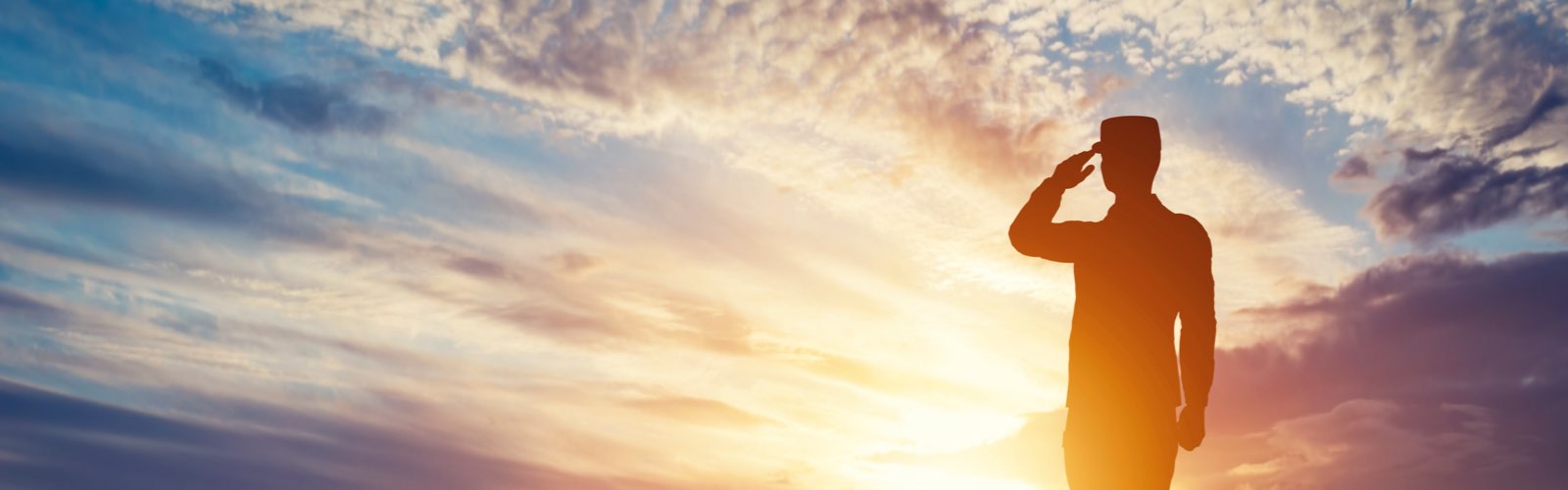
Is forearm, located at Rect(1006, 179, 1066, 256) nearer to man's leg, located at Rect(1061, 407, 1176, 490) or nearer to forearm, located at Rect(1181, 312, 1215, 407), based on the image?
forearm, located at Rect(1181, 312, 1215, 407)

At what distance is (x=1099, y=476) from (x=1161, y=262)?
7.34 feet

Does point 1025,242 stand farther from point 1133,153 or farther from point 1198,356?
point 1198,356

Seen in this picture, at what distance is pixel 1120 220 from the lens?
1129cm

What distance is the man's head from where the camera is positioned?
37.0 ft

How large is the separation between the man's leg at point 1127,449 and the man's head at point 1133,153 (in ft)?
7.45

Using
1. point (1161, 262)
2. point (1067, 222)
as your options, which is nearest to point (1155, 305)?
point (1161, 262)

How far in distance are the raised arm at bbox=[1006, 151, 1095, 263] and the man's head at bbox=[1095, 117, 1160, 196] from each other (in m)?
0.26

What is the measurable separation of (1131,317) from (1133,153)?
1672 millimetres

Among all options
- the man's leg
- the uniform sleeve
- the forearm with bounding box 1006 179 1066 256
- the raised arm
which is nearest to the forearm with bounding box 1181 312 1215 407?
the uniform sleeve

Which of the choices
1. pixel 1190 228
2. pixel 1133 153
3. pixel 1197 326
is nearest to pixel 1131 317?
pixel 1197 326

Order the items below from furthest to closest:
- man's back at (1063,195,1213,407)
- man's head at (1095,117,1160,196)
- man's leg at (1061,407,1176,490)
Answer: man's head at (1095,117,1160,196)
man's back at (1063,195,1213,407)
man's leg at (1061,407,1176,490)

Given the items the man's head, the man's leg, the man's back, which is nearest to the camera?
the man's leg

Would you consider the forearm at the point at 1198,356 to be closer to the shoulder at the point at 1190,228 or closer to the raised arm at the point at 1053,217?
the shoulder at the point at 1190,228

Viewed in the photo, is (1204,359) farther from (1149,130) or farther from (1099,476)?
(1149,130)
